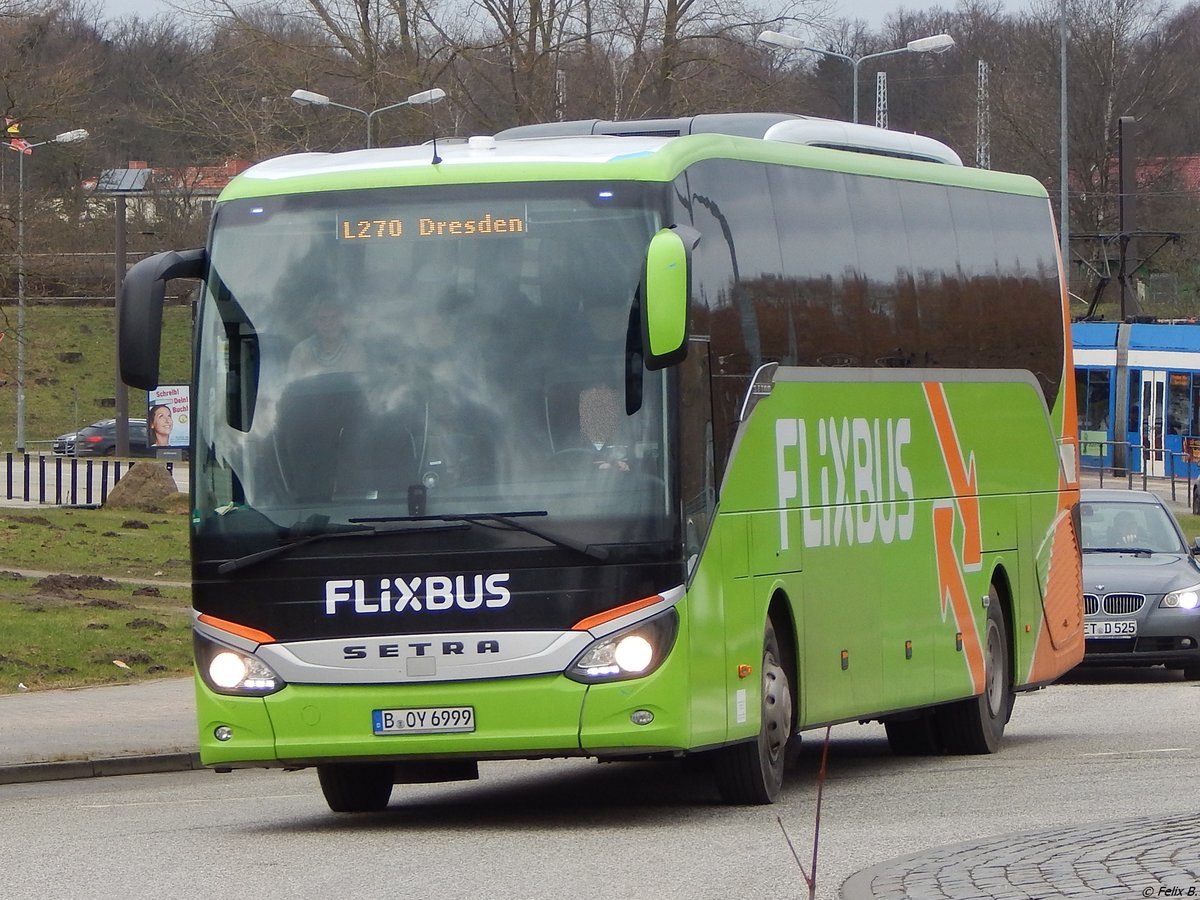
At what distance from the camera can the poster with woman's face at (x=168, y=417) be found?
146 ft

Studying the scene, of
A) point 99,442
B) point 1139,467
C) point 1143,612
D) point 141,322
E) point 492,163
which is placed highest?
point 492,163

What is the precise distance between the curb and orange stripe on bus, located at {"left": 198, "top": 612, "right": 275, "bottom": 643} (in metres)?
4.41

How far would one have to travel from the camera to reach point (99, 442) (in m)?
67.8

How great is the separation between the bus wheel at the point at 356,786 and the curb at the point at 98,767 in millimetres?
3331

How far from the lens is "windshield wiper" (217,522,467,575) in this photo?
34.1 feet

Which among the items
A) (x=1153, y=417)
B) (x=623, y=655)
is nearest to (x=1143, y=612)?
(x=623, y=655)

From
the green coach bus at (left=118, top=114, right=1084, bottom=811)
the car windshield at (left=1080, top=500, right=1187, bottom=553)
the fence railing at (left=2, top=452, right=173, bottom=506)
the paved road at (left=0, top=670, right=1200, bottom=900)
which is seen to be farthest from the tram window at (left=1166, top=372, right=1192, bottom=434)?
the green coach bus at (left=118, top=114, right=1084, bottom=811)

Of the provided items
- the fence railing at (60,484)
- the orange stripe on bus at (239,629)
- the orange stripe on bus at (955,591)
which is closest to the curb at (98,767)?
the orange stripe on bus at (239,629)

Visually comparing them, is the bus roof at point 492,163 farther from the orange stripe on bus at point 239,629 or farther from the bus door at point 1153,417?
the bus door at point 1153,417

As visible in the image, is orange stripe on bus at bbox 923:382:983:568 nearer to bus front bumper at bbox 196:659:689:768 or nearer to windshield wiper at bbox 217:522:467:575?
bus front bumper at bbox 196:659:689:768

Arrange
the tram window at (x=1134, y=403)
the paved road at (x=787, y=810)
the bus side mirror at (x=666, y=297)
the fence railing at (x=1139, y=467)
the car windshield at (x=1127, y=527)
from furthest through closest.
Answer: the tram window at (x=1134, y=403) < the fence railing at (x=1139, y=467) < the car windshield at (x=1127, y=527) < the bus side mirror at (x=666, y=297) < the paved road at (x=787, y=810)

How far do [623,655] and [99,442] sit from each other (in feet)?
195

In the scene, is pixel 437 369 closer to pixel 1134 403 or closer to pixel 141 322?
pixel 141 322

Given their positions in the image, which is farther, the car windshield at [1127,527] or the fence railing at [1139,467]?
the fence railing at [1139,467]
